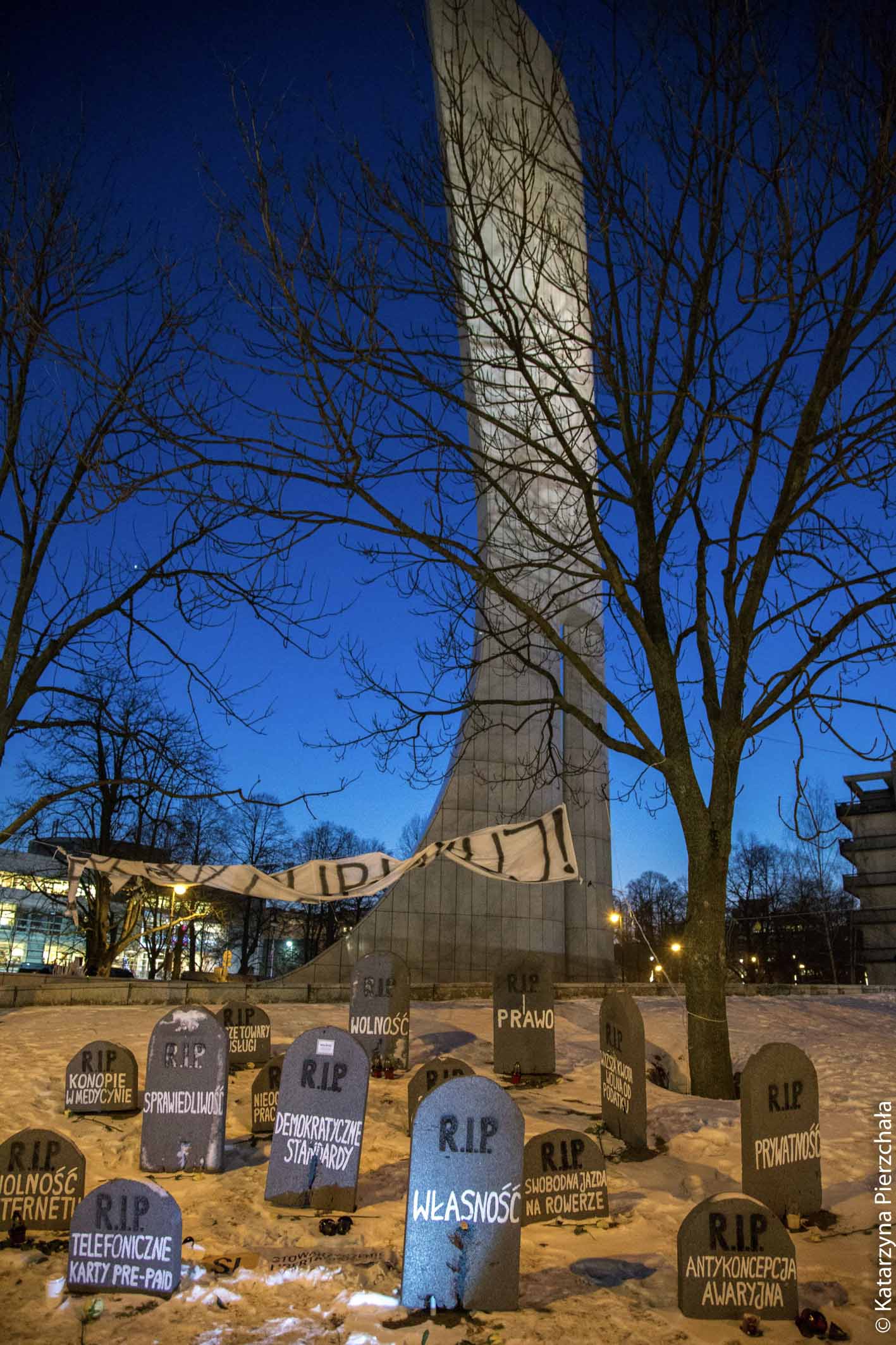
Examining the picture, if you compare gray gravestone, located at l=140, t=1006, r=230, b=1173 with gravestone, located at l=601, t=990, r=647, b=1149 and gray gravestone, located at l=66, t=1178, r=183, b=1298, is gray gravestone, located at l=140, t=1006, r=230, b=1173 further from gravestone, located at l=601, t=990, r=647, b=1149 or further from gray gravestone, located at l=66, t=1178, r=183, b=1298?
gravestone, located at l=601, t=990, r=647, b=1149

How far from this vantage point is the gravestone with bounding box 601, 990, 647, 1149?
6520mm

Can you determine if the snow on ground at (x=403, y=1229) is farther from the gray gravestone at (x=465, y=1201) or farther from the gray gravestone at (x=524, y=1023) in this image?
the gray gravestone at (x=524, y=1023)

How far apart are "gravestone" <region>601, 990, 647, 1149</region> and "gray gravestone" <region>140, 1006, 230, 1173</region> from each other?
9.24 ft

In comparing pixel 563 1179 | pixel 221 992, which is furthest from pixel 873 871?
pixel 563 1179

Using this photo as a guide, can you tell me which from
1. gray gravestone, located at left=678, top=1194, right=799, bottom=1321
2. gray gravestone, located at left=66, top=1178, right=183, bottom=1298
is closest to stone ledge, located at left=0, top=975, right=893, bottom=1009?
gray gravestone, located at left=66, top=1178, right=183, bottom=1298

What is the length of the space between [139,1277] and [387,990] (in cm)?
469

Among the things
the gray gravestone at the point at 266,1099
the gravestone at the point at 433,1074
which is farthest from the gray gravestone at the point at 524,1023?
the gray gravestone at the point at 266,1099

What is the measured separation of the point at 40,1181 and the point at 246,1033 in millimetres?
3635

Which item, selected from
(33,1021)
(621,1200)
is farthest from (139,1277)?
(33,1021)

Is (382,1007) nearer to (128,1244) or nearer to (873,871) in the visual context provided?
(128,1244)

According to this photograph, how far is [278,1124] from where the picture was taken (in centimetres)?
573

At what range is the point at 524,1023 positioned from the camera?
884cm

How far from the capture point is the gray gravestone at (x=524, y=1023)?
8781 mm

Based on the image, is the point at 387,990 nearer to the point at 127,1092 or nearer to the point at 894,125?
the point at 127,1092
